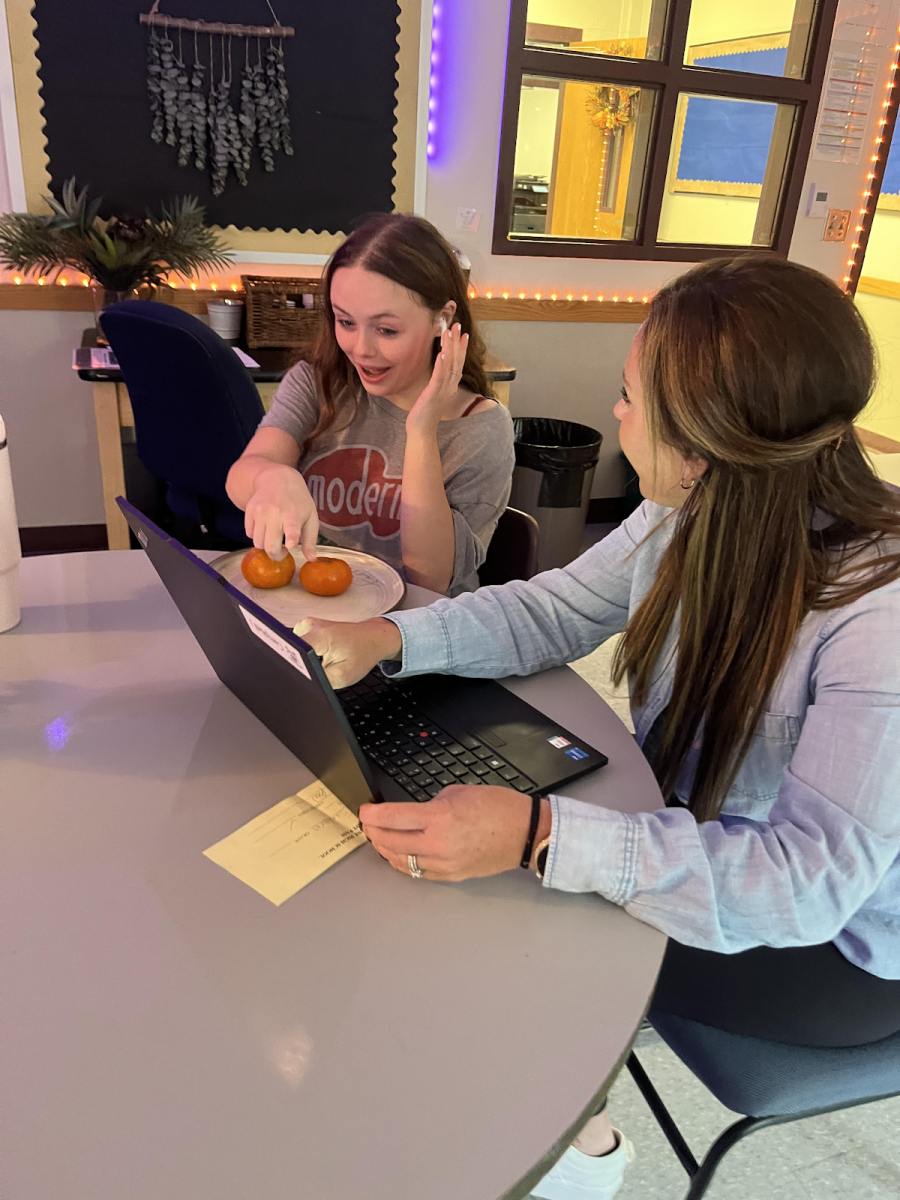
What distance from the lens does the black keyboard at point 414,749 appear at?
85 cm

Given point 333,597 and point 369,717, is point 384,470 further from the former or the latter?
point 369,717

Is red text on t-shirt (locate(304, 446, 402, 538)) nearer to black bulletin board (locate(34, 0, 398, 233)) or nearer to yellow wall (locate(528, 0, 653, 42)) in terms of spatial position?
black bulletin board (locate(34, 0, 398, 233))

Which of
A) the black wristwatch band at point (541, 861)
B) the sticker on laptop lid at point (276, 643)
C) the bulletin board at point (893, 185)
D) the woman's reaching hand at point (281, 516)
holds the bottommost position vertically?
the black wristwatch band at point (541, 861)

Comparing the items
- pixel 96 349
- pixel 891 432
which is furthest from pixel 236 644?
pixel 891 432

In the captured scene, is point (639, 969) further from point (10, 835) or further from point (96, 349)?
point (96, 349)

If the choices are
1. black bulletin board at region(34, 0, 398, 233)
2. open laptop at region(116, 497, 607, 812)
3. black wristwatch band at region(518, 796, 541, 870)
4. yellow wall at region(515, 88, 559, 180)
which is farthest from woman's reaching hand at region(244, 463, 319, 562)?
yellow wall at region(515, 88, 559, 180)

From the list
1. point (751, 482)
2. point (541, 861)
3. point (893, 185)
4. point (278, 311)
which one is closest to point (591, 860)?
point (541, 861)

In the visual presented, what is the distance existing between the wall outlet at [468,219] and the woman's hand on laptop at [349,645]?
2.59 meters

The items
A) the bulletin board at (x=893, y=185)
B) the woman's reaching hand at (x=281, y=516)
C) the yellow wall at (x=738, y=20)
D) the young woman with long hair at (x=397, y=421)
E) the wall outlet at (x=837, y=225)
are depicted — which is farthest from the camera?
the bulletin board at (x=893, y=185)

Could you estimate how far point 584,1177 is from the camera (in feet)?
3.49

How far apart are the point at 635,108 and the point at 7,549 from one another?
313 centimetres

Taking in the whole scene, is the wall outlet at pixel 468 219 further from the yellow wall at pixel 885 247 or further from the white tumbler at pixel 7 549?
the yellow wall at pixel 885 247

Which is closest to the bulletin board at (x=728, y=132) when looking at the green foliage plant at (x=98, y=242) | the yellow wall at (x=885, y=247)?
the yellow wall at (x=885, y=247)

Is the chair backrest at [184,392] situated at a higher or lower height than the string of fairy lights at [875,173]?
lower
